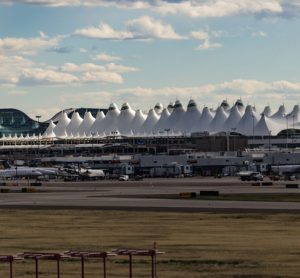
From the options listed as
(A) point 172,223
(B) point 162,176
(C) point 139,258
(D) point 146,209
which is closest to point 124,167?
(B) point 162,176

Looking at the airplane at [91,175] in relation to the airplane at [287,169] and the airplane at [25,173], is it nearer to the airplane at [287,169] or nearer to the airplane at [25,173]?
the airplane at [25,173]

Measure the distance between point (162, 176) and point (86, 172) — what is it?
1937 cm

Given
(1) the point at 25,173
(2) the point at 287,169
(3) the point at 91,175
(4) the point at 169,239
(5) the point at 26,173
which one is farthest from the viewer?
(5) the point at 26,173

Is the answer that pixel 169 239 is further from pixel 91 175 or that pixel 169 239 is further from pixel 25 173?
pixel 25 173

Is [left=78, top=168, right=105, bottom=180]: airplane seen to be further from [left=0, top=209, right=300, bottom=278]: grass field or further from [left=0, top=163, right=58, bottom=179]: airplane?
[left=0, top=209, right=300, bottom=278]: grass field

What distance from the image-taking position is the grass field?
37.2m

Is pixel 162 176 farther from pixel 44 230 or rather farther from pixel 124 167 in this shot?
pixel 44 230

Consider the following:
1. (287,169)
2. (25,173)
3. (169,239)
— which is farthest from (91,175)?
(169,239)

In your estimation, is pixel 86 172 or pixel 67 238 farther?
pixel 86 172

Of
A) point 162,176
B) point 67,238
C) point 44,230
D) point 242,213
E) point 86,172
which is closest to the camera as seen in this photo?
point 67,238

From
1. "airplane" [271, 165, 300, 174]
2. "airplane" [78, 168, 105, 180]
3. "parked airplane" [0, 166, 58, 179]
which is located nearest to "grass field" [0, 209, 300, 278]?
"airplane" [78, 168, 105, 180]

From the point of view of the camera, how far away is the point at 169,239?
48969 millimetres

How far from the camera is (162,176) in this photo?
188 metres

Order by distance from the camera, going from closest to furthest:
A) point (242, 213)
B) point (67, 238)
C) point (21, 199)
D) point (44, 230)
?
1. point (67, 238)
2. point (44, 230)
3. point (242, 213)
4. point (21, 199)
